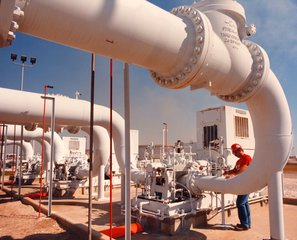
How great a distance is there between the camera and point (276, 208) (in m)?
3.64

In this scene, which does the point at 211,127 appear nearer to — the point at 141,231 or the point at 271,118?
the point at 141,231

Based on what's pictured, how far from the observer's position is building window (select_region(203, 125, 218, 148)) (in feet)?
34.2

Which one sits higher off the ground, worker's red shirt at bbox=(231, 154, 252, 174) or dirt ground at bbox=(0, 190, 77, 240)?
worker's red shirt at bbox=(231, 154, 252, 174)

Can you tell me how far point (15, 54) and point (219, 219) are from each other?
23.8 feet

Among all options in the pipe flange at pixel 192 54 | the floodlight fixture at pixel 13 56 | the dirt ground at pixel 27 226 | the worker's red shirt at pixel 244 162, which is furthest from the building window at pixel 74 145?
the pipe flange at pixel 192 54

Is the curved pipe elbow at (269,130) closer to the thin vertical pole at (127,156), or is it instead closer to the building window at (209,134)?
the thin vertical pole at (127,156)

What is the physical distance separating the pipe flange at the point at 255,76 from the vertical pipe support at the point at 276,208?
3.78 feet

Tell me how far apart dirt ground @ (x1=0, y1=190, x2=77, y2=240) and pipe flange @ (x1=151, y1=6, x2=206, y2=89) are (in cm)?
369

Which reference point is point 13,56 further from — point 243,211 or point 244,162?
point 243,211

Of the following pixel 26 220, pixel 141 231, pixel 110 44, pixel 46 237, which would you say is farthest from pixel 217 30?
pixel 26 220

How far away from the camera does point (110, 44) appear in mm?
2314

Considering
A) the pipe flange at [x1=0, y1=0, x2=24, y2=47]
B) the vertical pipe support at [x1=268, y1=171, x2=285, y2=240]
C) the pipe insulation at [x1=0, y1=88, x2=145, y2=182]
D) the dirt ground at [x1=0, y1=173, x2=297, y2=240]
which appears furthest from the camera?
the pipe insulation at [x1=0, y1=88, x2=145, y2=182]

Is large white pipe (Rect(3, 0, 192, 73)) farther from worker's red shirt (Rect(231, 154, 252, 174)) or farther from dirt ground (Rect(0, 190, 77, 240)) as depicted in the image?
dirt ground (Rect(0, 190, 77, 240))

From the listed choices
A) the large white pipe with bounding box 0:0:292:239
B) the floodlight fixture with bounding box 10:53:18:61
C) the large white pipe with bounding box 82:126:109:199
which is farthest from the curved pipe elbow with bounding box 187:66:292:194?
the floodlight fixture with bounding box 10:53:18:61
